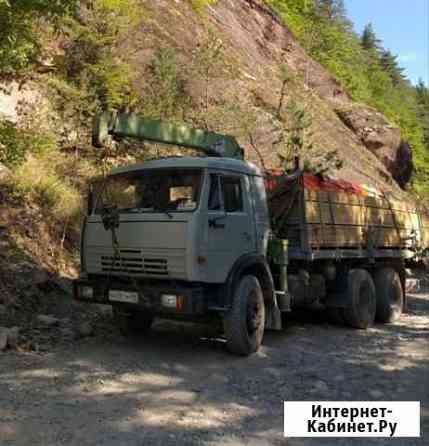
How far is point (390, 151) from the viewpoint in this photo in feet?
102

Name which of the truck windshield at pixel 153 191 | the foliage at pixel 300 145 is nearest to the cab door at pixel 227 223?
the truck windshield at pixel 153 191

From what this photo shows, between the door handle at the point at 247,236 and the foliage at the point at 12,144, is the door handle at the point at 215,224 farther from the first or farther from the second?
the foliage at the point at 12,144

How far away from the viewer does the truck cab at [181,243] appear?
6.18 metres

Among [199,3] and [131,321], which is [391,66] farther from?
[131,321]

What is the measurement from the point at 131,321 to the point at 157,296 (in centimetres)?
189

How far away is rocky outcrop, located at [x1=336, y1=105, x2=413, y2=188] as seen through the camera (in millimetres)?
30578

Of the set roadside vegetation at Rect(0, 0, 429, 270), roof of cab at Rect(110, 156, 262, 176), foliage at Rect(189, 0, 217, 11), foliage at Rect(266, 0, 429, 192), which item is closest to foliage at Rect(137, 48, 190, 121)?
roadside vegetation at Rect(0, 0, 429, 270)

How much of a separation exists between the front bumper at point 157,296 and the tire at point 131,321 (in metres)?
0.90

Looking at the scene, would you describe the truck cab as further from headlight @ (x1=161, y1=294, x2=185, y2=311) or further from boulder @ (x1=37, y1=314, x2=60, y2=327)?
boulder @ (x1=37, y1=314, x2=60, y2=327)

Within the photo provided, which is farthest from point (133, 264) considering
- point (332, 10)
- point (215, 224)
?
point (332, 10)

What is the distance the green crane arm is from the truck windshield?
60cm

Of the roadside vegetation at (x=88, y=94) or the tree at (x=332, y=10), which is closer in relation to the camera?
the roadside vegetation at (x=88, y=94)

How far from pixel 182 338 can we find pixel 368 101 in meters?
44.2

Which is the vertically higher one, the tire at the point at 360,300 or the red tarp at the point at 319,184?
the red tarp at the point at 319,184
